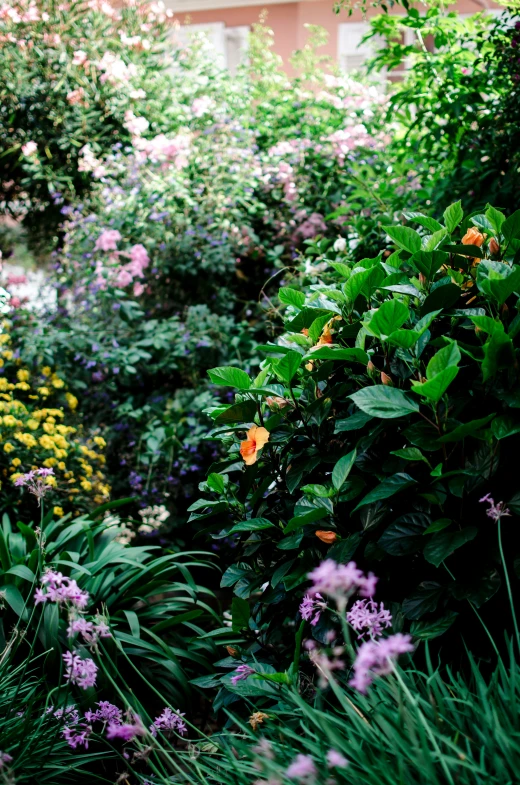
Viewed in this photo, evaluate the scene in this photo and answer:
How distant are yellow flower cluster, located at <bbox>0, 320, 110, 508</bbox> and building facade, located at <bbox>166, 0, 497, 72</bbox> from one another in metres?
6.61

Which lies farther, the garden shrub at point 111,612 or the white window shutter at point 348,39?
the white window shutter at point 348,39

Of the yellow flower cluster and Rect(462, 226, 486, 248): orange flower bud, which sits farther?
the yellow flower cluster

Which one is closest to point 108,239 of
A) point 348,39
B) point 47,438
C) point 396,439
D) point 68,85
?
point 47,438

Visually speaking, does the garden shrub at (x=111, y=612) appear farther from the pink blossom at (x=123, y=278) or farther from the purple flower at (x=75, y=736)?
the pink blossom at (x=123, y=278)

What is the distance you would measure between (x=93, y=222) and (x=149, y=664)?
3.46 meters

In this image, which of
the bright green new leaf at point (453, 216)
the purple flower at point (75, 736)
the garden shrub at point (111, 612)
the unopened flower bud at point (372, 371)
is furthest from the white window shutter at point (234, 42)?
the purple flower at point (75, 736)

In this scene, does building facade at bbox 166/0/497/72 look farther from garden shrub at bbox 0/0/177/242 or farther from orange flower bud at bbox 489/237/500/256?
orange flower bud at bbox 489/237/500/256

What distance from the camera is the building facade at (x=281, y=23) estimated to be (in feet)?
30.7

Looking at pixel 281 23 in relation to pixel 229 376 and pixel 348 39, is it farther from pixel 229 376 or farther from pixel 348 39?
pixel 229 376

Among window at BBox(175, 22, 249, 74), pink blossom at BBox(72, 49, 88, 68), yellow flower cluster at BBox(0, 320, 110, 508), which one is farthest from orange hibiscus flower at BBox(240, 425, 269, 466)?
window at BBox(175, 22, 249, 74)

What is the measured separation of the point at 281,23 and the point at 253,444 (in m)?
9.59

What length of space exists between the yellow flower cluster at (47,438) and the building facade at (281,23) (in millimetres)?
6614

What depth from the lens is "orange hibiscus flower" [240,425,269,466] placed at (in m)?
1.66

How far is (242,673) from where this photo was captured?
1.63m
